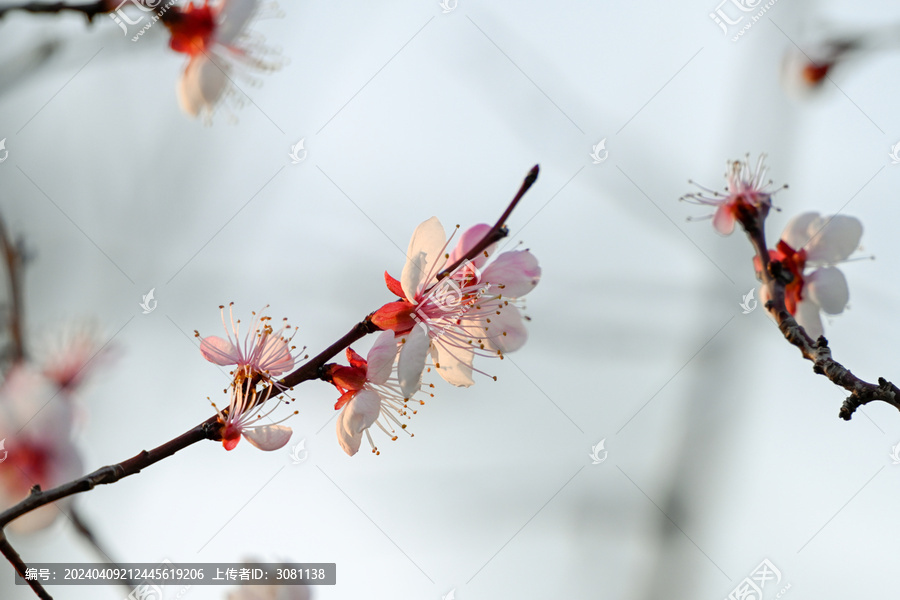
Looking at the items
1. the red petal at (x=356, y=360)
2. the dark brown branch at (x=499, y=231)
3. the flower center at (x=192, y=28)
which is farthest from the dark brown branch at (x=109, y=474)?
the flower center at (x=192, y=28)

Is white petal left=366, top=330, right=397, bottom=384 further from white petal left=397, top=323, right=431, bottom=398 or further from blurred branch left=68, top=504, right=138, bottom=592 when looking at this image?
blurred branch left=68, top=504, right=138, bottom=592

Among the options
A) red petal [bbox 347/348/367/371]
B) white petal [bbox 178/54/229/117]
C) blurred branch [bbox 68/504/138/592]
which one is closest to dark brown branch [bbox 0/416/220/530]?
red petal [bbox 347/348/367/371]

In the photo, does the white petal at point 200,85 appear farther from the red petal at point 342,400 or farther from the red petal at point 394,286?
the red petal at point 342,400

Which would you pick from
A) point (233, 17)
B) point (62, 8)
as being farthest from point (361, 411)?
point (233, 17)

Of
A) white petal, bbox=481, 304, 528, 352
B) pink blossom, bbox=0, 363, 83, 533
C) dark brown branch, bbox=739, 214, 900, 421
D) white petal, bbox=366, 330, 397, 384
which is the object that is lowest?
pink blossom, bbox=0, 363, 83, 533

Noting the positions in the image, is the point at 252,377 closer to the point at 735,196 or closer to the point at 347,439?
the point at 347,439

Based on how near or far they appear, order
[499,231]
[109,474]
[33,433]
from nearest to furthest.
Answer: [109,474] < [499,231] < [33,433]

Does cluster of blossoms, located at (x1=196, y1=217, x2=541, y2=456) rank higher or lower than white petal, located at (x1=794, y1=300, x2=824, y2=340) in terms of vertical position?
lower
